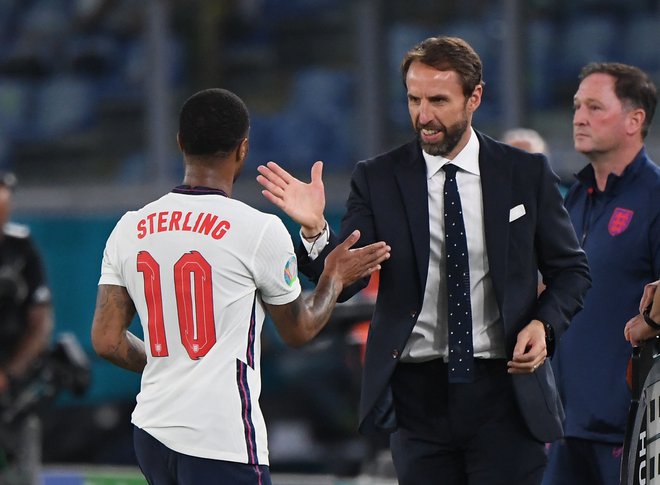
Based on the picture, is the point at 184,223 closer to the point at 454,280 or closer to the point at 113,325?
the point at 113,325

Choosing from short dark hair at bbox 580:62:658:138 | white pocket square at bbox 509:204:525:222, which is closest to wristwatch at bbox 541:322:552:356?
white pocket square at bbox 509:204:525:222

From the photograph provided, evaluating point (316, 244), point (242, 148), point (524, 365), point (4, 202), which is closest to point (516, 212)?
point (524, 365)

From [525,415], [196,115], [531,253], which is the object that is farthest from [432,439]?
[196,115]

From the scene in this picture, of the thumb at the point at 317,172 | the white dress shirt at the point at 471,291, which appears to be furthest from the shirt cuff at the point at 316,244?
the thumb at the point at 317,172

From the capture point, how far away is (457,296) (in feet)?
11.8

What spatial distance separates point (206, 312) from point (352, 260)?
0.44 m

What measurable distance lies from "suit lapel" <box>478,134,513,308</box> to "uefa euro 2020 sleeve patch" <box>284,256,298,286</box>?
53 centimetres

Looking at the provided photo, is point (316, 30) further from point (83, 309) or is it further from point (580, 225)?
point (580, 225)

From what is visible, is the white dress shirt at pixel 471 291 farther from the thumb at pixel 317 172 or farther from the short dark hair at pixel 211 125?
the short dark hair at pixel 211 125

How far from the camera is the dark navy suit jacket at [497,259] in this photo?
3615mm

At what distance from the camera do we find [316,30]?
32.3 ft

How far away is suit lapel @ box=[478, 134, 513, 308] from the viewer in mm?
3598

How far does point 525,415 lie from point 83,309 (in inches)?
270

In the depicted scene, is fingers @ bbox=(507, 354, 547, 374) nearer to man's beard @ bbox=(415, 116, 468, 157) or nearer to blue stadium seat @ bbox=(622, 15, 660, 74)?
man's beard @ bbox=(415, 116, 468, 157)
